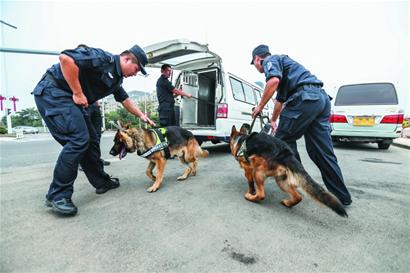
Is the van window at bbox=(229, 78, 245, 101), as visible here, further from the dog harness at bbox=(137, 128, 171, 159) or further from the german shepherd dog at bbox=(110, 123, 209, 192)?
the dog harness at bbox=(137, 128, 171, 159)

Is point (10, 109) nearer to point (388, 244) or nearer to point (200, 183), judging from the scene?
point (200, 183)

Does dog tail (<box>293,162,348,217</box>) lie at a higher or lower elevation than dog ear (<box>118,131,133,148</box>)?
lower

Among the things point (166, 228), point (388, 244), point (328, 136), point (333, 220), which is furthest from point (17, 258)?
point (328, 136)

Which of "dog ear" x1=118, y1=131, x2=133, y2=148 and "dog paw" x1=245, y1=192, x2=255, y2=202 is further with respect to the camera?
"dog ear" x1=118, y1=131, x2=133, y2=148

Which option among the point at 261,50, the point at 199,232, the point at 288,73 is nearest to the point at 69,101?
the point at 199,232

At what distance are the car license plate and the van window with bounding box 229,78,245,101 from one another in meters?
3.35

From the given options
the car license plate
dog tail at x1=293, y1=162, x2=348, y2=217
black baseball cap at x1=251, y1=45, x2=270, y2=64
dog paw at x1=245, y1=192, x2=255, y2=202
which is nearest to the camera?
dog tail at x1=293, y1=162, x2=348, y2=217

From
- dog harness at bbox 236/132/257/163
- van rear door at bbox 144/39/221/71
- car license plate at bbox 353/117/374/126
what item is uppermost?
van rear door at bbox 144/39/221/71

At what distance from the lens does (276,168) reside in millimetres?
2000

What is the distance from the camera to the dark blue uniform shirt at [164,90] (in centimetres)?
455

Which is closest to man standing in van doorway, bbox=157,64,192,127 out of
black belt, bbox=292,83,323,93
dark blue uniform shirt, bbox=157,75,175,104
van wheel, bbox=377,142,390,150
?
dark blue uniform shirt, bbox=157,75,175,104

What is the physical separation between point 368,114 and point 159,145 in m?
6.00

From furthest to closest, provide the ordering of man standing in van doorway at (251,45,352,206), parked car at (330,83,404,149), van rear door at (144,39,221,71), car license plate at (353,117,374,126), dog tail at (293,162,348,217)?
car license plate at (353,117,374,126)
parked car at (330,83,404,149)
van rear door at (144,39,221,71)
man standing in van doorway at (251,45,352,206)
dog tail at (293,162,348,217)

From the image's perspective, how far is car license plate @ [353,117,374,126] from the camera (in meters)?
5.63
